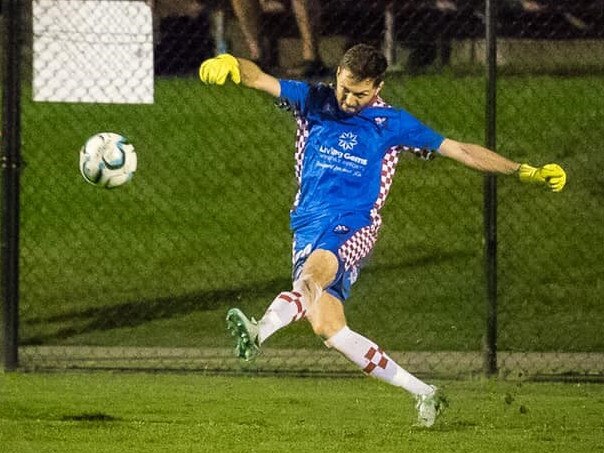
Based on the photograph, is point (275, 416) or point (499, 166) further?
point (275, 416)

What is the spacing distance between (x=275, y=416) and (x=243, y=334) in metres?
1.41

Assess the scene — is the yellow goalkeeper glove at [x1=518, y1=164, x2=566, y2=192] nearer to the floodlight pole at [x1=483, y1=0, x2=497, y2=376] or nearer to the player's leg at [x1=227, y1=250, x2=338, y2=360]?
the player's leg at [x1=227, y1=250, x2=338, y2=360]

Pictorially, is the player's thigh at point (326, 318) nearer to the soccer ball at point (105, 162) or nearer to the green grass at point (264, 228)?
the soccer ball at point (105, 162)

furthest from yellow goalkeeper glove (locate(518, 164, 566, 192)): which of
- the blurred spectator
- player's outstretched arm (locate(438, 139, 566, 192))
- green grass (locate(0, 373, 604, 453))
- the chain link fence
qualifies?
the blurred spectator

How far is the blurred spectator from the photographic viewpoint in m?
16.3

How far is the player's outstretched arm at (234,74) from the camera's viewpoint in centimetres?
843

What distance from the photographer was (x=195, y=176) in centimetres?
1619

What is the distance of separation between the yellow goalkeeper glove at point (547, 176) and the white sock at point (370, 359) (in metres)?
1.18

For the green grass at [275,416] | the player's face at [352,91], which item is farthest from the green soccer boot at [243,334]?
the player's face at [352,91]

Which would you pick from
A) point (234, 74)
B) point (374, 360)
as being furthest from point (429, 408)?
point (234, 74)

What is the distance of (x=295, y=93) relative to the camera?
29.5 feet

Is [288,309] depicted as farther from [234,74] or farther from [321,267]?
[234,74]

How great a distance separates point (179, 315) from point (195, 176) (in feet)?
10.8

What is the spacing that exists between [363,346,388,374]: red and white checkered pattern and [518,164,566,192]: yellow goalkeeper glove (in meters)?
1.17
